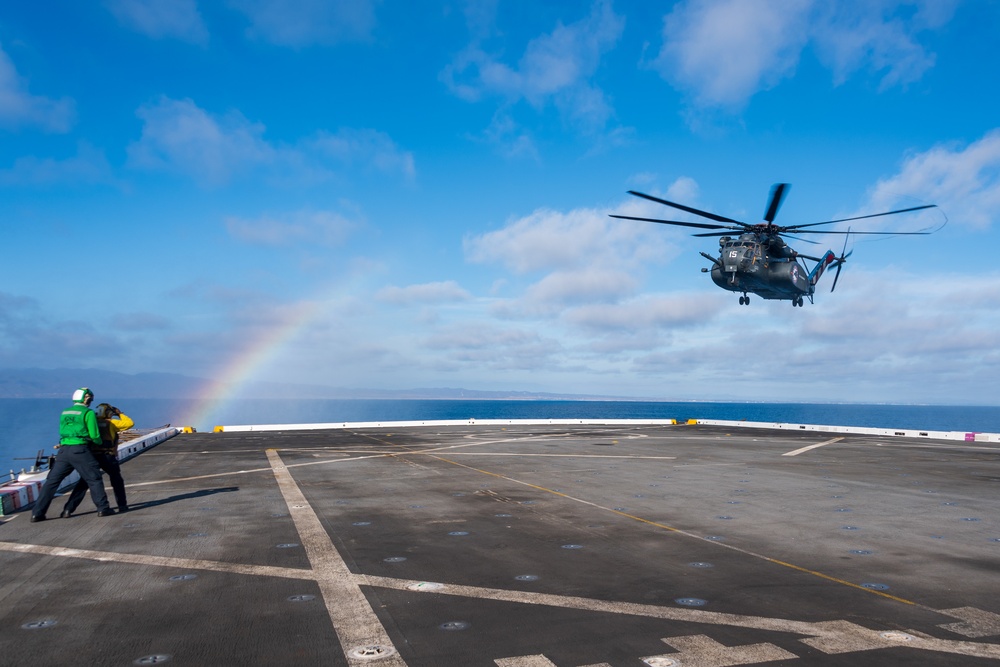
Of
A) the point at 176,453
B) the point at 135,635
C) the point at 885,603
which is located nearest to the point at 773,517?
the point at 885,603

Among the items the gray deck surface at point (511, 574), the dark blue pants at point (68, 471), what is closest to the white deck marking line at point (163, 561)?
the gray deck surface at point (511, 574)

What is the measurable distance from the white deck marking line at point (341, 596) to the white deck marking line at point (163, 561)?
0.41 metres

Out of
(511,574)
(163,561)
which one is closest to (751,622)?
(511,574)

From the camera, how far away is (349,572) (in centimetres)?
891

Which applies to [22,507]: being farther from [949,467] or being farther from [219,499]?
[949,467]

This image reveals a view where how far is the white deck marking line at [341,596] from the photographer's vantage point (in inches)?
251

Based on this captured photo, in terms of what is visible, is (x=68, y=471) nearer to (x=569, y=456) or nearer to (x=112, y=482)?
(x=112, y=482)

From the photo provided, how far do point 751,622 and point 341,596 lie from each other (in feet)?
15.7

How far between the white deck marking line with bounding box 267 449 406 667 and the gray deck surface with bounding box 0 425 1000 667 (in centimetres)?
4

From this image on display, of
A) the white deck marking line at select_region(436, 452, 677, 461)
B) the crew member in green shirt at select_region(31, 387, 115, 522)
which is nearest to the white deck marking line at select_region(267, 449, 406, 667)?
the crew member in green shirt at select_region(31, 387, 115, 522)

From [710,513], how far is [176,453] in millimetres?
24099

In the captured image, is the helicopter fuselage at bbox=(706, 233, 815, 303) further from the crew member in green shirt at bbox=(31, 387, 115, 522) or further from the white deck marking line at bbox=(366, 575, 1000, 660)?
the crew member in green shirt at bbox=(31, 387, 115, 522)

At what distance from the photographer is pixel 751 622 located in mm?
6984

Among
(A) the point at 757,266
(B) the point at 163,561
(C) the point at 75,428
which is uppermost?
(A) the point at 757,266
